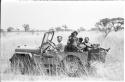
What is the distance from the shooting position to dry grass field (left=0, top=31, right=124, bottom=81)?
317 cm

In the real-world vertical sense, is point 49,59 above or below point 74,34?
below

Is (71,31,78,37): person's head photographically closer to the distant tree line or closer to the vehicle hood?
the distant tree line

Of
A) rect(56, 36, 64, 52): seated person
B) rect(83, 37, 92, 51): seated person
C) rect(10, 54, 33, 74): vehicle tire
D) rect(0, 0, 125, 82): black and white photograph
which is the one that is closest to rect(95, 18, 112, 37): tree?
rect(0, 0, 125, 82): black and white photograph

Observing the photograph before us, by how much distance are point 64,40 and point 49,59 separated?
0.22 metres

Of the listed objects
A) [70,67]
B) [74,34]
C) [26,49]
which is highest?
[74,34]

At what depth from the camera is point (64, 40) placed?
3.19 metres

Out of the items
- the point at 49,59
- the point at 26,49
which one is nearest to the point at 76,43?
the point at 49,59

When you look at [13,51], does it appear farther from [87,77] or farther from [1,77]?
[87,77]

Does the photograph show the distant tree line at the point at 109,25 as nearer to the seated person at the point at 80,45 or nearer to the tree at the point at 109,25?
the tree at the point at 109,25

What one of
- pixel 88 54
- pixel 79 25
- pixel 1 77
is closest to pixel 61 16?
pixel 79 25

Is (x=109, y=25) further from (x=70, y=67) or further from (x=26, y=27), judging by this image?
(x=26, y=27)

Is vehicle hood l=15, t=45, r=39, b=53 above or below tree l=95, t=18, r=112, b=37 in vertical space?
below

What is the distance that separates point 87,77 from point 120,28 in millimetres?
536

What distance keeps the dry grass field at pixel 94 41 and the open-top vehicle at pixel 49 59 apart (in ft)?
0.15
